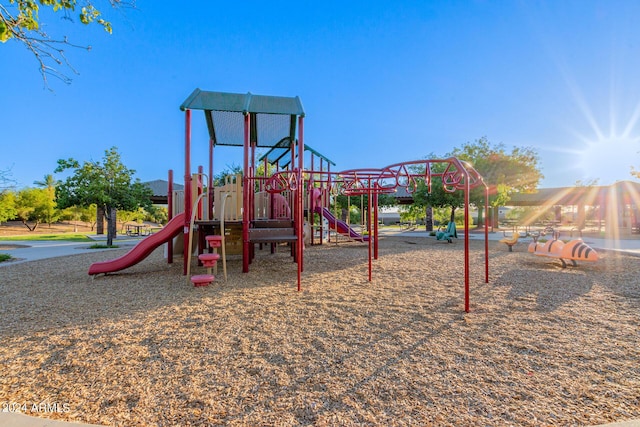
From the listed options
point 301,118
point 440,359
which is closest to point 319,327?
point 440,359

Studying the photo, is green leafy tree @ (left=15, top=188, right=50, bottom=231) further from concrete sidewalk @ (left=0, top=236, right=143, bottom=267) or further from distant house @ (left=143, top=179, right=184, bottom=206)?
concrete sidewalk @ (left=0, top=236, right=143, bottom=267)

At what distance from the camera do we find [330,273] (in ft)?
21.2

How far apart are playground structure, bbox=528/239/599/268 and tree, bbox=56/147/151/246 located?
15493 mm

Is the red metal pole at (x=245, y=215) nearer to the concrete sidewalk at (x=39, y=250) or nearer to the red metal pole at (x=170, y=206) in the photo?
the red metal pole at (x=170, y=206)

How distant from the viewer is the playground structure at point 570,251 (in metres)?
6.78

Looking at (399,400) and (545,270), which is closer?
(399,400)

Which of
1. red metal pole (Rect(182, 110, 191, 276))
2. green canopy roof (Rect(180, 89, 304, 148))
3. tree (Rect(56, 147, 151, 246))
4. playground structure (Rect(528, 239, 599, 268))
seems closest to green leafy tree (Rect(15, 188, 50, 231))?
tree (Rect(56, 147, 151, 246))

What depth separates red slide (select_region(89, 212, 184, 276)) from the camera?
6.11 m

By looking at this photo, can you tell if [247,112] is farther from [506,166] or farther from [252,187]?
[506,166]

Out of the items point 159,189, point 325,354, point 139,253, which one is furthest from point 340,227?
point 159,189

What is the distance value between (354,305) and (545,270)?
17.0 feet

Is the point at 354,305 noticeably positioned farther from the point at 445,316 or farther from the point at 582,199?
the point at 582,199

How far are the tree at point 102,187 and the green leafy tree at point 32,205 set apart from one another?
2873 centimetres

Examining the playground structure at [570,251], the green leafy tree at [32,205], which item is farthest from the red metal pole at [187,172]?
the green leafy tree at [32,205]
